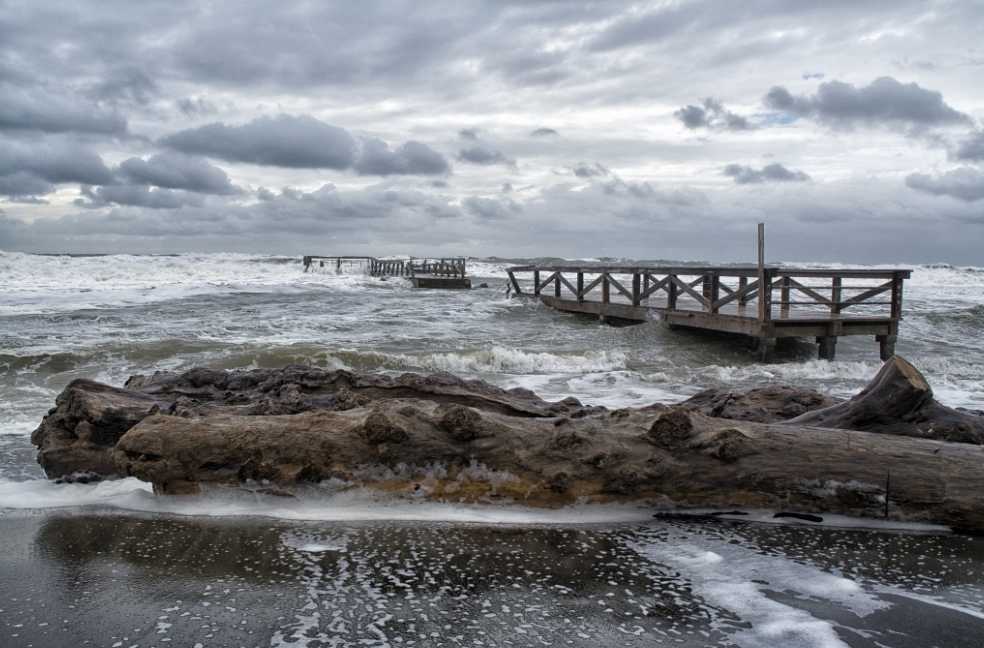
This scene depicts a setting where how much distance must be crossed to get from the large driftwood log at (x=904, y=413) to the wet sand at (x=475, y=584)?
2.83ft

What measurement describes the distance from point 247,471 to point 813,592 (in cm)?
309

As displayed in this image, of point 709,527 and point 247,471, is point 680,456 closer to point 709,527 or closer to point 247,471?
point 709,527

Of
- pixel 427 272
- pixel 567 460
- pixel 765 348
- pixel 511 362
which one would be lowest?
pixel 511 362

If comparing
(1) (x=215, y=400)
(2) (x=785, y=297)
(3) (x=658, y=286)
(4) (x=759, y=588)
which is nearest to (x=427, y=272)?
(3) (x=658, y=286)

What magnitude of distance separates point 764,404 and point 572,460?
2.24 metres

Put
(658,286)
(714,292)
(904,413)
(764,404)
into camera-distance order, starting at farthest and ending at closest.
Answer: (658,286), (714,292), (764,404), (904,413)

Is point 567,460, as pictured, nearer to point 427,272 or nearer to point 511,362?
point 511,362

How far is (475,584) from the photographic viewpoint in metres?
3.05

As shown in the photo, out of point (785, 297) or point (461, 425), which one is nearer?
point (461, 425)

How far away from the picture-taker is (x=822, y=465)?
155 inches

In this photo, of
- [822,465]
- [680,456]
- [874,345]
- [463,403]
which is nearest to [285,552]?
[463,403]

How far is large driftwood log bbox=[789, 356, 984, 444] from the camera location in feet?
14.5

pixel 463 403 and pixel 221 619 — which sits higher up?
pixel 463 403

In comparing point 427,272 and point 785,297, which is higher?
point 427,272
